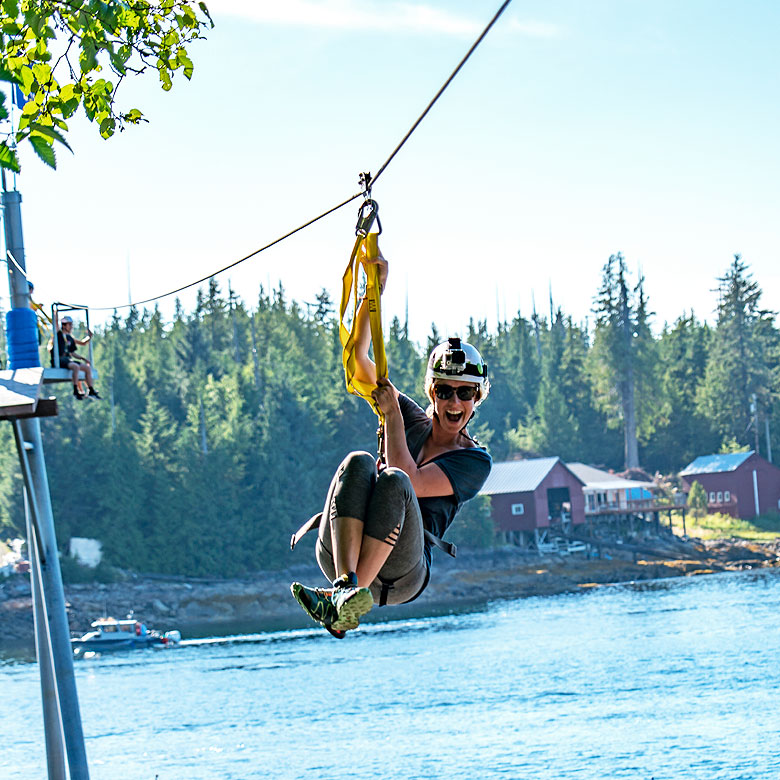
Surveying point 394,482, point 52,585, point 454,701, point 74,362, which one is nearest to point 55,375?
point 52,585

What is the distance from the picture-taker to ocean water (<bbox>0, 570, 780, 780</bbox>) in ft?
91.2

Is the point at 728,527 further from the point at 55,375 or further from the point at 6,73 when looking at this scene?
the point at 6,73

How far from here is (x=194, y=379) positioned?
260 ft

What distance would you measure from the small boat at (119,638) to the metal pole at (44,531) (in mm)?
43899

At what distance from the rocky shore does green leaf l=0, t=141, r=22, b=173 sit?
177ft

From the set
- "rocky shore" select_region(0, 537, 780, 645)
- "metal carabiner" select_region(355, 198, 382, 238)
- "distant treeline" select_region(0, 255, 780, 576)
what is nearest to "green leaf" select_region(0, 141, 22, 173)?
"metal carabiner" select_region(355, 198, 382, 238)

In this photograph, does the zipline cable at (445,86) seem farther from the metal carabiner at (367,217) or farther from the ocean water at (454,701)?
the ocean water at (454,701)

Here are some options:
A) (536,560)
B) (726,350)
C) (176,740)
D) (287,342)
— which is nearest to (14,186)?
(176,740)

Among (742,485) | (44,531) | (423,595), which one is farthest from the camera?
(742,485)

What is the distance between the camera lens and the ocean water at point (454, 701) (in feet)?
91.2

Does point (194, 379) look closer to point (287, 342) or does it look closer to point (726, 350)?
point (287, 342)

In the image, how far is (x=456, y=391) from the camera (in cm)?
604

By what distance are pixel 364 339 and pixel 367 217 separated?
0.62m

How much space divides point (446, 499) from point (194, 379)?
74.3 m
